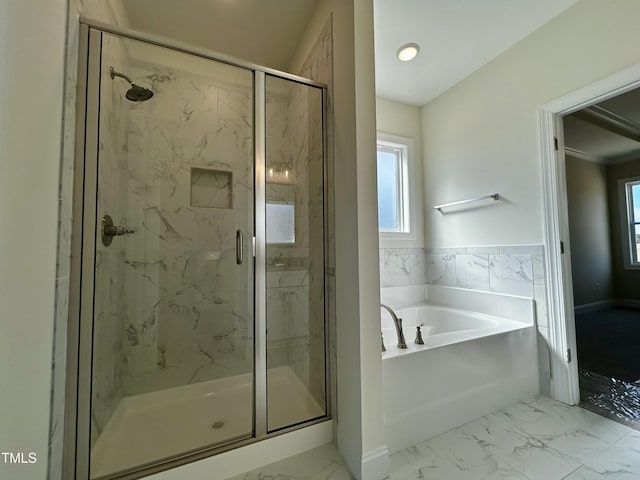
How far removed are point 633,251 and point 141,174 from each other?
21.8 ft

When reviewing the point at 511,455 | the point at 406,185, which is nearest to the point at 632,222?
the point at 406,185

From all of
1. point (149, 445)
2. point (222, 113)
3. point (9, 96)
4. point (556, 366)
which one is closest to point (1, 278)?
point (9, 96)

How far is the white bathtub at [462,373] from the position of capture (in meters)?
1.32

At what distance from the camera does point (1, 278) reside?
25.1 inches

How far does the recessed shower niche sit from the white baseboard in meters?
1.72

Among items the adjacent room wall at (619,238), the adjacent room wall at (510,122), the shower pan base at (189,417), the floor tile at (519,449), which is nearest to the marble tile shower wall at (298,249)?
the shower pan base at (189,417)

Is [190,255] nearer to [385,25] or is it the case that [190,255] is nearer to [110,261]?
[110,261]

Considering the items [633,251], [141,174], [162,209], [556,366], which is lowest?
[556,366]

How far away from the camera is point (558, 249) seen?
1.73 m

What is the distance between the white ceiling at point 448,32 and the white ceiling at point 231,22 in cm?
59

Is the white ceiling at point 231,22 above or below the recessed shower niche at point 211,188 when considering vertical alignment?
above

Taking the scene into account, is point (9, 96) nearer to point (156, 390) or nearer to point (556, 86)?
point (156, 390)

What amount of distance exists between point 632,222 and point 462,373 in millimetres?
4994

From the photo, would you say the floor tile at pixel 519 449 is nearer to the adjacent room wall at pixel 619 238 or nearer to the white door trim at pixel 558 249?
the white door trim at pixel 558 249
